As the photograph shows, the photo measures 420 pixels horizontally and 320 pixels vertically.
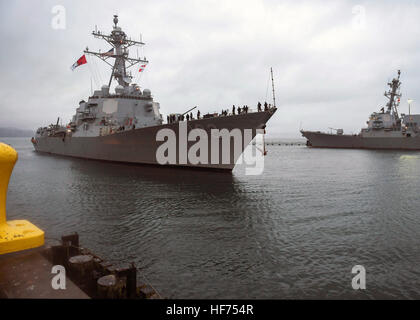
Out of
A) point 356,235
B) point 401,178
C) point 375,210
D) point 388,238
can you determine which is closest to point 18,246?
point 356,235

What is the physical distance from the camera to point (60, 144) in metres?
46.4

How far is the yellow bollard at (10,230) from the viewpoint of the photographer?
497 cm

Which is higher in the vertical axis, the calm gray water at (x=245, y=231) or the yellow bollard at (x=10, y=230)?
the yellow bollard at (x=10, y=230)

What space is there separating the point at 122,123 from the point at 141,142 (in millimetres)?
7731

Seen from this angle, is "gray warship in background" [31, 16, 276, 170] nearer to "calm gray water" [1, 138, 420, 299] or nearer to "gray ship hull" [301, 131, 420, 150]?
"calm gray water" [1, 138, 420, 299]

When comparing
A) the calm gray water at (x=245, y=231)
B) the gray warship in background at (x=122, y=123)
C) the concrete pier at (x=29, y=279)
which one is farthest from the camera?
the gray warship in background at (x=122, y=123)

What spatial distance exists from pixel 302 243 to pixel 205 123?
14404mm

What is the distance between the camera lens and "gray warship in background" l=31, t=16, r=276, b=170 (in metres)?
23.2

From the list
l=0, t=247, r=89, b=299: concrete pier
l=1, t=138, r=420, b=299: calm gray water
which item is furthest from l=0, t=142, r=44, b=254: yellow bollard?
l=1, t=138, r=420, b=299: calm gray water

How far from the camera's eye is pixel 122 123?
32.9 m

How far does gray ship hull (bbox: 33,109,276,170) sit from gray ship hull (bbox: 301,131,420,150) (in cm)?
5418

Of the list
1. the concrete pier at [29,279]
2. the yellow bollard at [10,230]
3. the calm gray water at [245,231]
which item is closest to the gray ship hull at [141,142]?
the calm gray water at [245,231]

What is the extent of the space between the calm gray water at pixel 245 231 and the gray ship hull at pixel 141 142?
15.4 feet

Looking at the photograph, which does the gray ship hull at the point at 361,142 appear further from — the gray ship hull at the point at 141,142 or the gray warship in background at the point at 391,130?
the gray ship hull at the point at 141,142
